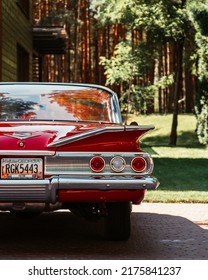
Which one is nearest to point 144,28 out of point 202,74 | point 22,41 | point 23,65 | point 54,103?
point 202,74

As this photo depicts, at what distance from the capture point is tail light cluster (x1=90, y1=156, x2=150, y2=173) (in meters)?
6.26

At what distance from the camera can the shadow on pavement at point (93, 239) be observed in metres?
6.53

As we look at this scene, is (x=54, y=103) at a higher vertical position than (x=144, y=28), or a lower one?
lower

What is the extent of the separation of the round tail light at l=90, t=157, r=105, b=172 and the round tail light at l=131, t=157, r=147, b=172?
263mm

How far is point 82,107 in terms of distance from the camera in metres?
7.57

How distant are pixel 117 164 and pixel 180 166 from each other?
1228cm

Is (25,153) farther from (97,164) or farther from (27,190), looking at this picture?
(97,164)

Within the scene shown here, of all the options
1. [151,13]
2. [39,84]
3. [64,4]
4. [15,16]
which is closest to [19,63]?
[15,16]

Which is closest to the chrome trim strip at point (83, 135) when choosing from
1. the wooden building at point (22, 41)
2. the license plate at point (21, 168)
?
the license plate at point (21, 168)

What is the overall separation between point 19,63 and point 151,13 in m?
10.2

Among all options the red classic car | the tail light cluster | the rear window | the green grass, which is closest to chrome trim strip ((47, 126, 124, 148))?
the red classic car

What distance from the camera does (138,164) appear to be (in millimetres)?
6312

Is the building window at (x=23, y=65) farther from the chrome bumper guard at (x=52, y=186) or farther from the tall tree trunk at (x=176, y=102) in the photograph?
the chrome bumper guard at (x=52, y=186)

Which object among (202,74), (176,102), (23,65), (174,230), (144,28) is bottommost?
(174,230)
